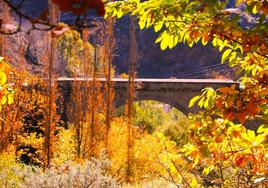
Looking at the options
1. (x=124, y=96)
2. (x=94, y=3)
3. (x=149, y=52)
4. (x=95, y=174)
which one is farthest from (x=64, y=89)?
(x=149, y=52)

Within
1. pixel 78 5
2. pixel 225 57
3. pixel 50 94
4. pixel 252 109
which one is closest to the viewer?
pixel 78 5

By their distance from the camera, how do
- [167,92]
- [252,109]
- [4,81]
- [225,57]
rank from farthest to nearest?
[167,92] < [4,81] < [225,57] < [252,109]

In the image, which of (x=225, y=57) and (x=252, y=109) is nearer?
(x=252, y=109)

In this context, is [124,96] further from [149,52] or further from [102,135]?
[149,52]

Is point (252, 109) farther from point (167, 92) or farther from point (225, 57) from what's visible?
point (167, 92)

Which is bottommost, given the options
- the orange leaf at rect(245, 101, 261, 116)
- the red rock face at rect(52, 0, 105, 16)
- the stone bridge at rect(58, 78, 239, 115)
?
the stone bridge at rect(58, 78, 239, 115)

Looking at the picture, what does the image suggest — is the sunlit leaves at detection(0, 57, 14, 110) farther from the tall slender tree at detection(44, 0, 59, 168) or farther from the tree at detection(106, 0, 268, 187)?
the tall slender tree at detection(44, 0, 59, 168)

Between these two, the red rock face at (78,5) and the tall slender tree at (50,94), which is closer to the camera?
the red rock face at (78,5)

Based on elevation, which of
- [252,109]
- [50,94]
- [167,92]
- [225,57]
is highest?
[225,57]

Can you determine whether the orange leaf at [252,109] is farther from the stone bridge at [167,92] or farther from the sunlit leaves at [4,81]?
the stone bridge at [167,92]

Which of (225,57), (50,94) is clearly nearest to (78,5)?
(225,57)

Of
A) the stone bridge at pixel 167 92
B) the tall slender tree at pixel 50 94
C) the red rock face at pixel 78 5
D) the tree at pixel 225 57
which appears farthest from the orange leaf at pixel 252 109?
the stone bridge at pixel 167 92

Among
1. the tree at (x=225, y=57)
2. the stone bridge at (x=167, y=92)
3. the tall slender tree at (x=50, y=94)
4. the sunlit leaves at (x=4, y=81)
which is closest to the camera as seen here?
the tree at (x=225, y=57)

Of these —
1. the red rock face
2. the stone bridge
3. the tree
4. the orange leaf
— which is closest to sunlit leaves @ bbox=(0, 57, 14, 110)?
the tree
